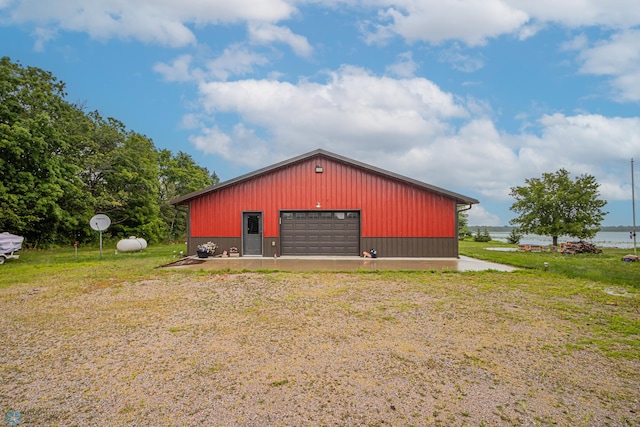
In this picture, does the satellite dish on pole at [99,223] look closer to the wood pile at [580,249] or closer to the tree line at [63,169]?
the tree line at [63,169]

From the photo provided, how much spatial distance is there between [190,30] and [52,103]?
1061 centimetres

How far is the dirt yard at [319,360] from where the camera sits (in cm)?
249

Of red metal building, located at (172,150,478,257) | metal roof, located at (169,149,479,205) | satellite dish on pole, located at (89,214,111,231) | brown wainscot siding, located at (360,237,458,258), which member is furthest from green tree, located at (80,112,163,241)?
brown wainscot siding, located at (360,237,458,258)

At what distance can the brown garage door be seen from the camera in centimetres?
1410

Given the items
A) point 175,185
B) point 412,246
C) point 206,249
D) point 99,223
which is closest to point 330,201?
point 412,246

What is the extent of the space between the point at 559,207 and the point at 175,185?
3273 centimetres

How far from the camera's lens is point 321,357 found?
348 centimetres

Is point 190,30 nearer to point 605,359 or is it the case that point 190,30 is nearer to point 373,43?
point 373,43

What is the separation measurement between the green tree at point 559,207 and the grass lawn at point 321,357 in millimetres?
15643

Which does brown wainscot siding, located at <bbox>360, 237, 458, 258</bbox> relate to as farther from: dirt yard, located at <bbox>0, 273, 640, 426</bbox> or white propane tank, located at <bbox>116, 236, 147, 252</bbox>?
white propane tank, located at <bbox>116, 236, 147, 252</bbox>

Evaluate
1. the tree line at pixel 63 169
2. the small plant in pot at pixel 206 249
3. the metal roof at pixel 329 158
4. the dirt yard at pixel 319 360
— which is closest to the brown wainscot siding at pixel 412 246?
the metal roof at pixel 329 158

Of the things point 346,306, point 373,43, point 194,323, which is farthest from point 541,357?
point 373,43

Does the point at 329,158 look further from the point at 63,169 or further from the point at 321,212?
the point at 63,169

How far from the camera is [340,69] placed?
19.0 meters
